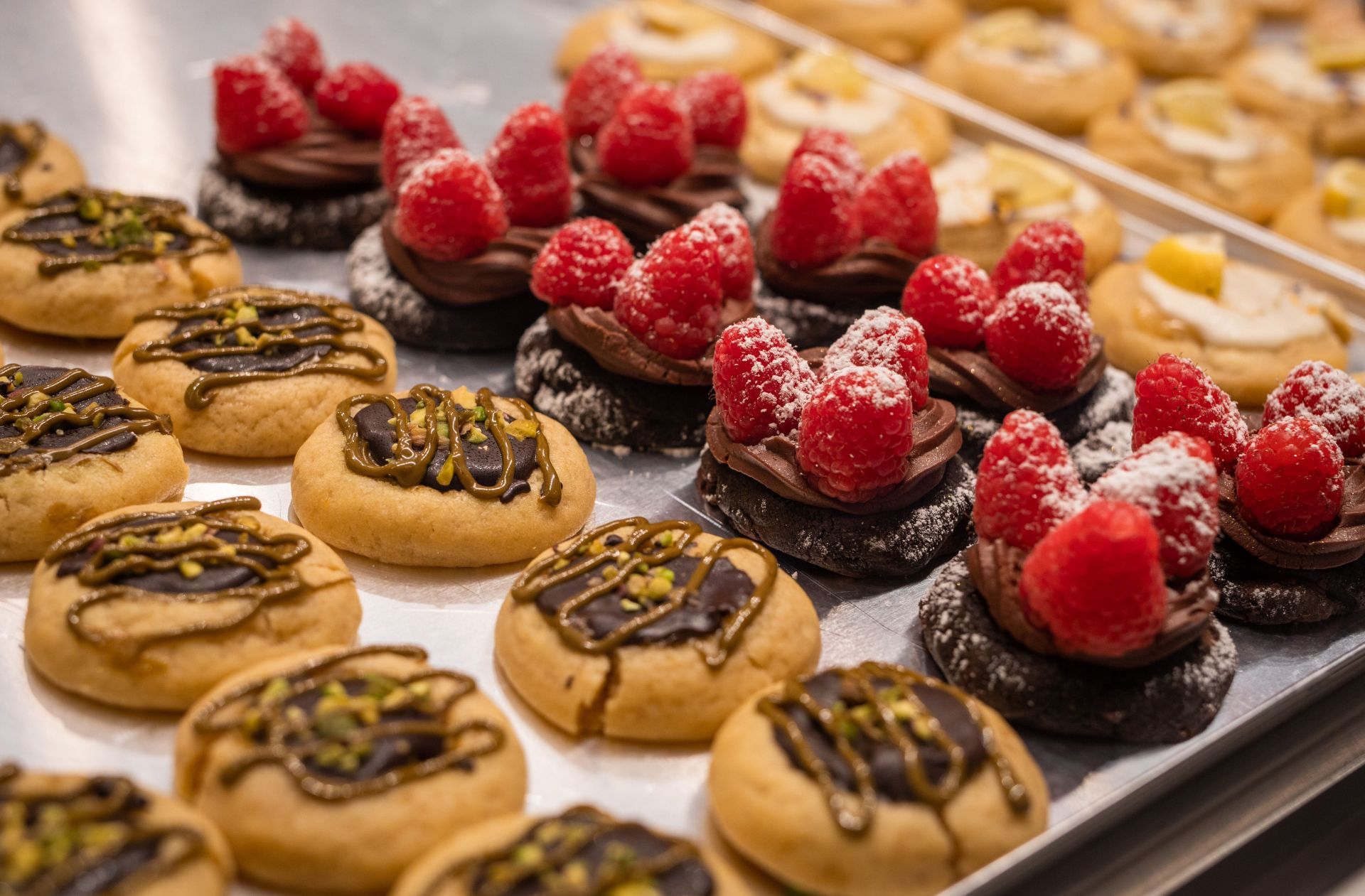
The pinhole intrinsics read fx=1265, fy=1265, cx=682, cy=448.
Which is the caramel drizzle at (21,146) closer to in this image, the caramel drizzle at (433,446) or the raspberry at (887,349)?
the caramel drizzle at (433,446)

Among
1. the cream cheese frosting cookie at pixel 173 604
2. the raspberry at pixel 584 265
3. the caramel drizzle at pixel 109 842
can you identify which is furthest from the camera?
the raspberry at pixel 584 265

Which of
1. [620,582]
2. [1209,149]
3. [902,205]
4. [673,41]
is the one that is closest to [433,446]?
[620,582]

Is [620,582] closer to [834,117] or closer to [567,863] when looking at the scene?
[567,863]

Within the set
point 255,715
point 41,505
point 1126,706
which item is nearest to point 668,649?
point 255,715

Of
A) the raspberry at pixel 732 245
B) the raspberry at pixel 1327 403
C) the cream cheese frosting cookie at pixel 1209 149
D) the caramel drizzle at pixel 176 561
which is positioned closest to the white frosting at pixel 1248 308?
the raspberry at pixel 1327 403

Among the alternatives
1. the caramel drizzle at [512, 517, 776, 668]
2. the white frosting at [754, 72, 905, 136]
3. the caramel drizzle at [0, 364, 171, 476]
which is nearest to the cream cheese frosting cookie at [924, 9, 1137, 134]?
the white frosting at [754, 72, 905, 136]

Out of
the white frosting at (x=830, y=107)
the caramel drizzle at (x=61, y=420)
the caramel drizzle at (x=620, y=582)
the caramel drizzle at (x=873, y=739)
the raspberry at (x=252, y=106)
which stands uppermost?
the raspberry at (x=252, y=106)

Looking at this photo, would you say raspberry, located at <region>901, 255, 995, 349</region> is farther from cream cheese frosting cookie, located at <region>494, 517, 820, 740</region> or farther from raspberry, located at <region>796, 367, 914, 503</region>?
cream cheese frosting cookie, located at <region>494, 517, 820, 740</region>
